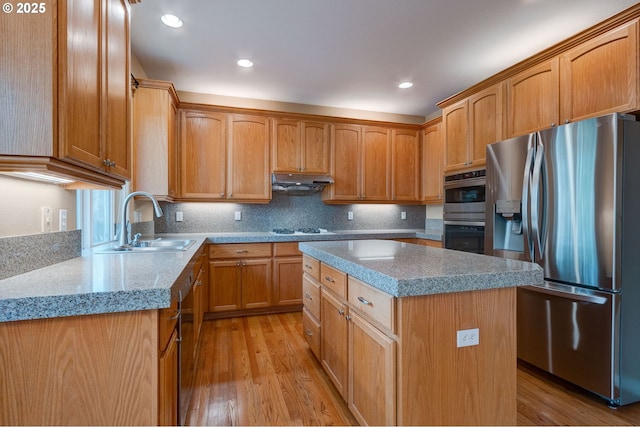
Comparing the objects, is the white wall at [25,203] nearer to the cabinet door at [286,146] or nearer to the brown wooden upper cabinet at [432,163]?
the cabinet door at [286,146]

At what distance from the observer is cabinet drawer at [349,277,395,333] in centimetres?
127

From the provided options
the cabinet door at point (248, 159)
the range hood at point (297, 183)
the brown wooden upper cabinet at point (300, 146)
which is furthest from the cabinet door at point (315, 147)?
the cabinet door at point (248, 159)

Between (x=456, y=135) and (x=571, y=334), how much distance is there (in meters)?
2.10

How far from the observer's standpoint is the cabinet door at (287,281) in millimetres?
3525

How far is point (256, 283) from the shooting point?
3.46 metres

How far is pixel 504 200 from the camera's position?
2500mm

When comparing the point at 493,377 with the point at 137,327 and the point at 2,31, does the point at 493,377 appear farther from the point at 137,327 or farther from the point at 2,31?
the point at 2,31

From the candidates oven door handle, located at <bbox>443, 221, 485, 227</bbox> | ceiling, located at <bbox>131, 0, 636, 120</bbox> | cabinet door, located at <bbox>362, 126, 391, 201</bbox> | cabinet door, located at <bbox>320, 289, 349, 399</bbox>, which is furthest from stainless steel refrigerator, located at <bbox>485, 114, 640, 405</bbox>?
cabinet door, located at <bbox>362, 126, 391, 201</bbox>

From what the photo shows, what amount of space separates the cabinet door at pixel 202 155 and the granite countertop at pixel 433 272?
231cm

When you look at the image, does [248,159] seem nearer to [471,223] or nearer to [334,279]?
[334,279]

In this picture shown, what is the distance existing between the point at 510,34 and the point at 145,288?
3.02 m

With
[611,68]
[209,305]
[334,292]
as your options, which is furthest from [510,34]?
[209,305]

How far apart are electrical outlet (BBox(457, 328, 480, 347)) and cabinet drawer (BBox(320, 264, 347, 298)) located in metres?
0.62

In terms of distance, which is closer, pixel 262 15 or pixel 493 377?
pixel 493 377
